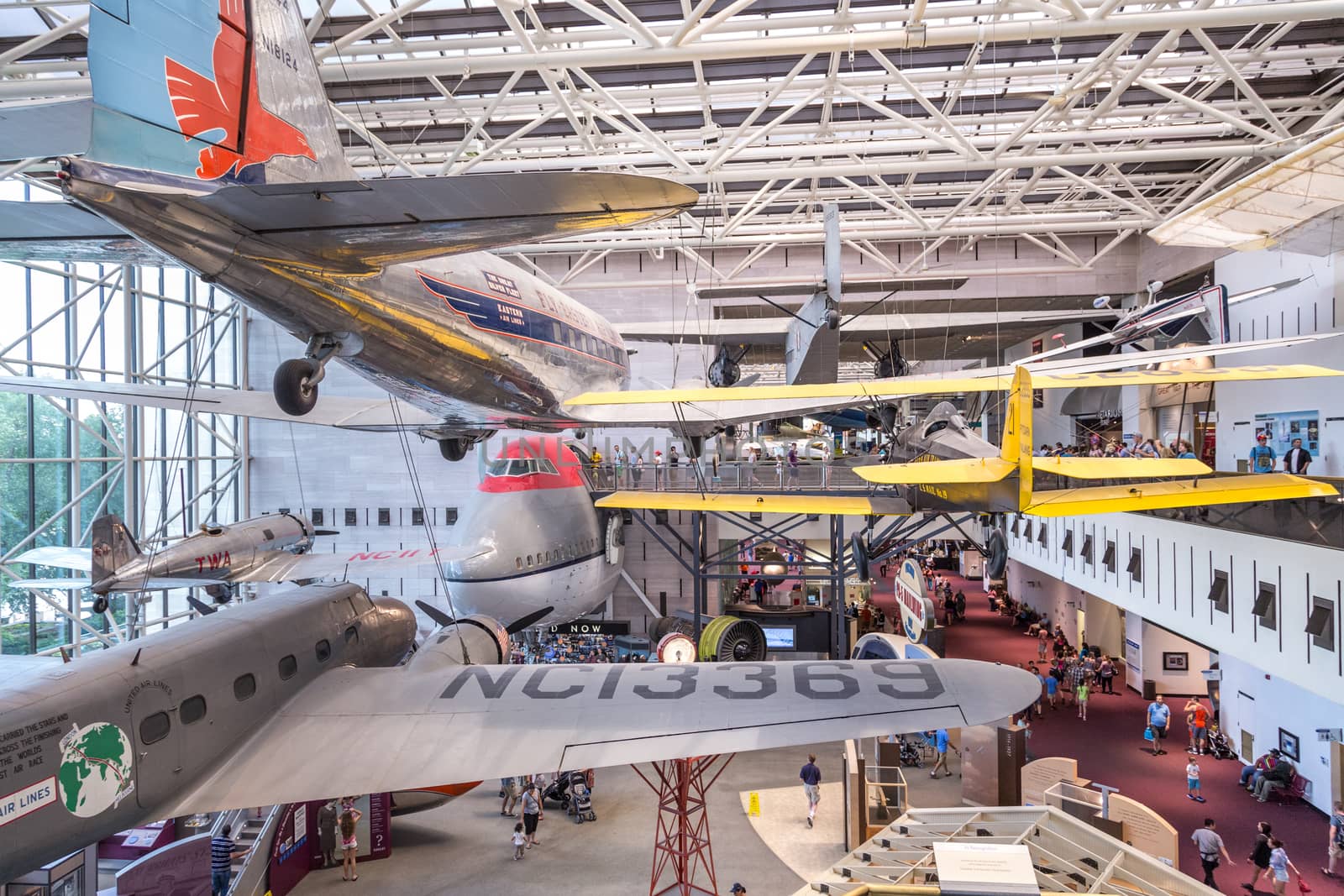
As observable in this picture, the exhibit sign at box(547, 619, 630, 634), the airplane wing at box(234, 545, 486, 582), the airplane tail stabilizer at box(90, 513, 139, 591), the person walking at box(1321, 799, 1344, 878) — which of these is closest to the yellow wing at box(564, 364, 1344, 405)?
the airplane wing at box(234, 545, 486, 582)

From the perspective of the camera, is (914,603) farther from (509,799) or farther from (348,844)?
(348,844)

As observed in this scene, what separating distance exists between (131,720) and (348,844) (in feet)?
20.5

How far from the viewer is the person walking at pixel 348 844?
34.2 ft

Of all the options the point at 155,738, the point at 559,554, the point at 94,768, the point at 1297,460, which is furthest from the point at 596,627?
the point at 94,768

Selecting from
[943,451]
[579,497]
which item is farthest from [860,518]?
[943,451]

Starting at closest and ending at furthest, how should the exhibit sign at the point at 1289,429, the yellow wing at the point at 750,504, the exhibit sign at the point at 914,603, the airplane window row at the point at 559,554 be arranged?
1. the yellow wing at the point at 750,504
2. the exhibit sign at the point at 914,603
3. the exhibit sign at the point at 1289,429
4. the airplane window row at the point at 559,554

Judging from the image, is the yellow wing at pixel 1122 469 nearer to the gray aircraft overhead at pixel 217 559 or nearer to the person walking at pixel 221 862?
the gray aircraft overhead at pixel 217 559

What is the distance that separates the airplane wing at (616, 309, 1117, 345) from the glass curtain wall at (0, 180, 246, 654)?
1020cm

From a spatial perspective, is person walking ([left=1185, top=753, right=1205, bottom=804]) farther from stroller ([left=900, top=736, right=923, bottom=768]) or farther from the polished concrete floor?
the polished concrete floor

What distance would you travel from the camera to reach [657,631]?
2038 centimetres

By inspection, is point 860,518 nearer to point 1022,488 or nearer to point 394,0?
point 1022,488

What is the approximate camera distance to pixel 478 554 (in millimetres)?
15188

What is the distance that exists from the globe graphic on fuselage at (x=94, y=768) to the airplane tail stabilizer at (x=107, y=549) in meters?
7.78

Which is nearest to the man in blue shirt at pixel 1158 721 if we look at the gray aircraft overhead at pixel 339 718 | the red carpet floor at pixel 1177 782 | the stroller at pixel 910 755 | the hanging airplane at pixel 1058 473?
the red carpet floor at pixel 1177 782
